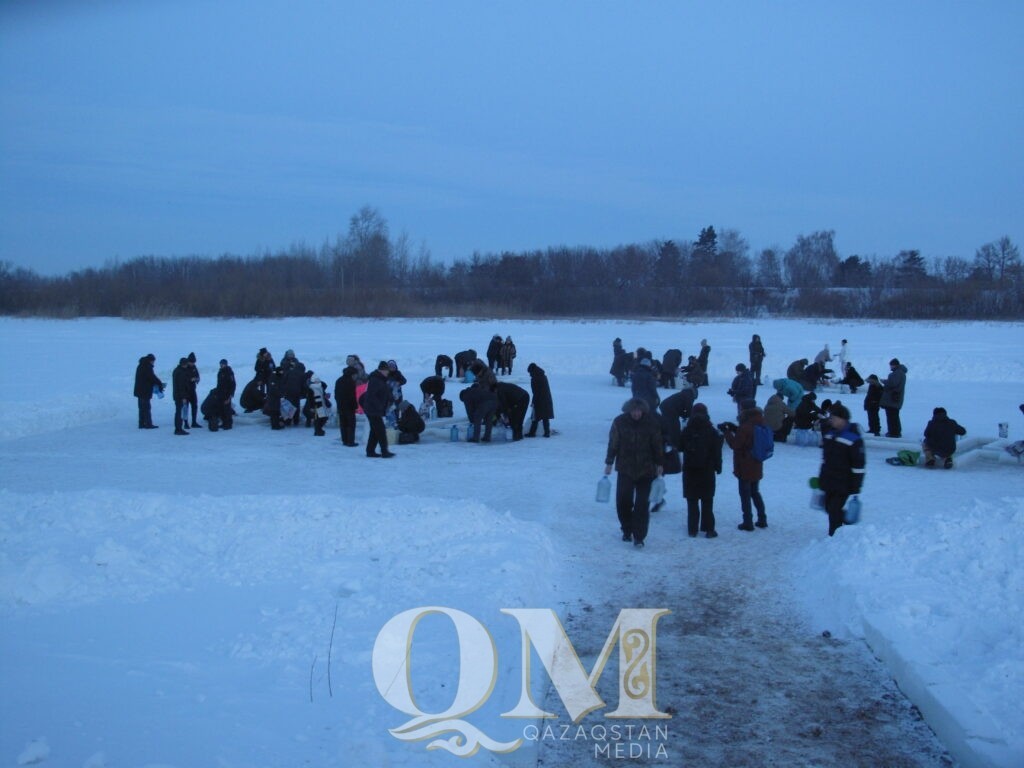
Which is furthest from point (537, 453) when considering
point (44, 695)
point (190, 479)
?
point (44, 695)

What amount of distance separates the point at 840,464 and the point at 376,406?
25.5 feet

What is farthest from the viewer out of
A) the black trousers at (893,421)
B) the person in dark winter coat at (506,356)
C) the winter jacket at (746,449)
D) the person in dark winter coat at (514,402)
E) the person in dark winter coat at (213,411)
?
the person in dark winter coat at (506,356)

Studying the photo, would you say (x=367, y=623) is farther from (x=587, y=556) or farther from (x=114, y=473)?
(x=114, y=473)

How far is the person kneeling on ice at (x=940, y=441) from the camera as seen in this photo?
1353cm

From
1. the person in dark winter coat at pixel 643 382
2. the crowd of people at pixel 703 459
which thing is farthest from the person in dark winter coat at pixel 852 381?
the crowd of people at pixel 703 459

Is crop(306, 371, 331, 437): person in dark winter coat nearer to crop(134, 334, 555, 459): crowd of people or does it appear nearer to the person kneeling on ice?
crop(134, 334, 555, 459): crowd of people

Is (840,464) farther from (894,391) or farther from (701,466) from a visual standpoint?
(894,391)

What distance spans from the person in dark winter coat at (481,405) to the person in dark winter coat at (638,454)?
7265 millimetres

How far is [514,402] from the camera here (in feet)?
53.4

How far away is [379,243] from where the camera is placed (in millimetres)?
99938

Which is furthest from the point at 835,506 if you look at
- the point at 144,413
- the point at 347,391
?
the point at 144,413

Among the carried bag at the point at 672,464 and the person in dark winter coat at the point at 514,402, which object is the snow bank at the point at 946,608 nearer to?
the carried bag at the point at 672,464

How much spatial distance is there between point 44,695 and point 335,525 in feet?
→ 11.4

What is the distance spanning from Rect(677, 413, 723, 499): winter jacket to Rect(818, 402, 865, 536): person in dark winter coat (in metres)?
1.06
